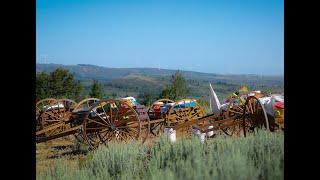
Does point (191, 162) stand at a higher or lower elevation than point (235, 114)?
lower

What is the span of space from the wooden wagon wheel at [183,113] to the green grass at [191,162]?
82.6 inches

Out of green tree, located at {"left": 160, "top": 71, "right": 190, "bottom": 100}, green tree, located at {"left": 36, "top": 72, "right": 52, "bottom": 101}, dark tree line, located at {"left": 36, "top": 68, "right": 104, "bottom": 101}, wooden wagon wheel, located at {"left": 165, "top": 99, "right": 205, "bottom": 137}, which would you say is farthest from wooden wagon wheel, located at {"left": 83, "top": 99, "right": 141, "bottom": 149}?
green tree, located at {"left": 36, "top": 72, "right": 52, "bottom": 101}

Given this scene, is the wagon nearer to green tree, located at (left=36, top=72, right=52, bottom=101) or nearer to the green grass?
the green grass

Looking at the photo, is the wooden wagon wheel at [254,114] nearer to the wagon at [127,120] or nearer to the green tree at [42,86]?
the wagon at [127,120]

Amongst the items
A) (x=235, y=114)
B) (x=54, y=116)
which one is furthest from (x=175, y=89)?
(x=235, y=114)

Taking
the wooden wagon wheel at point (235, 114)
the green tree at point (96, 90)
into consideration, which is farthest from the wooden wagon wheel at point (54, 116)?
the green tree at point (96, 90)

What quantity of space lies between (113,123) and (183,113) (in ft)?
4.32

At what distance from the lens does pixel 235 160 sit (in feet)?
7.99

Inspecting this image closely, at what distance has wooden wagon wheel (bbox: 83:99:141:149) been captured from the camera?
4.85 m

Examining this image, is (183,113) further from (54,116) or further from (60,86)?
(60,86)

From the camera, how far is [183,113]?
5.88m

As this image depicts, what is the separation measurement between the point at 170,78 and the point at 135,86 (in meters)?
11.1
